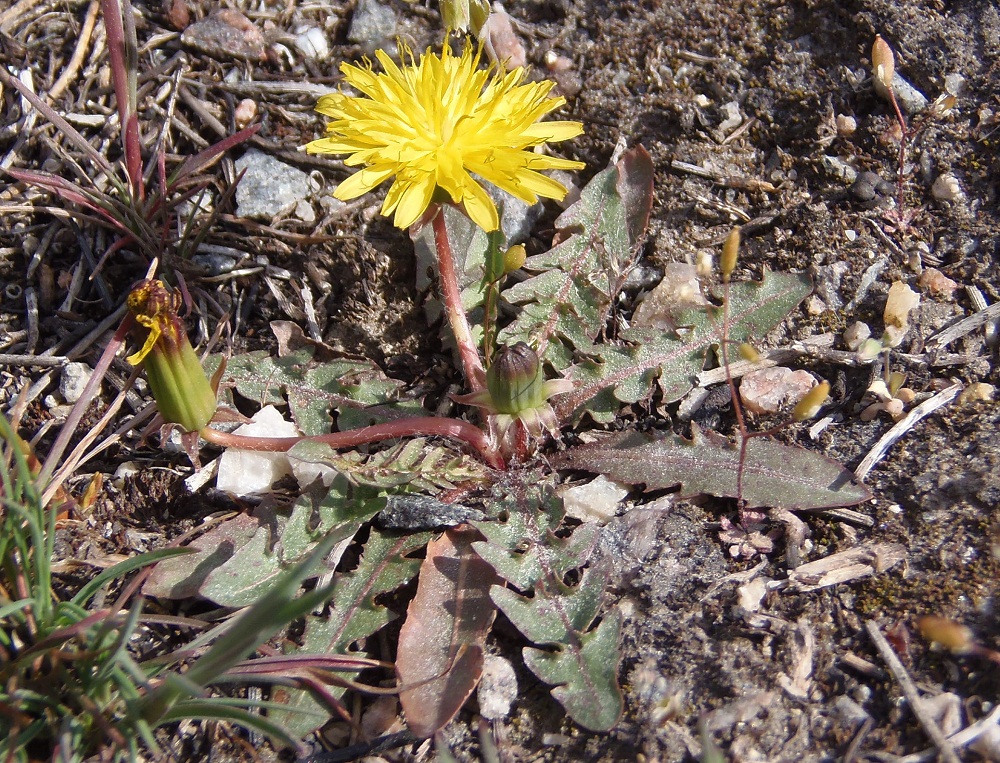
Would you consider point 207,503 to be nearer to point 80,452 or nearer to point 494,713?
point 80,452

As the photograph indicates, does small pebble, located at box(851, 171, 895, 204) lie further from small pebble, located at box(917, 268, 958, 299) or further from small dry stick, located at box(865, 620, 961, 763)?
small dry stick, located at box(865, 620, 961, 763)

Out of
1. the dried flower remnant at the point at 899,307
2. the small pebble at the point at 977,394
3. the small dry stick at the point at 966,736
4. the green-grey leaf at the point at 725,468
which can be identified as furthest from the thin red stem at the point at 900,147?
the small dry stick at the point at 966,736

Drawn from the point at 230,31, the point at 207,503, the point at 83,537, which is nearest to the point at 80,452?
the point at 83,537

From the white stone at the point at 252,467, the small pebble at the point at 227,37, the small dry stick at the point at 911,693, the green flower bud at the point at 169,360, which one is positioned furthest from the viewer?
the small pebble at the point at 227,37

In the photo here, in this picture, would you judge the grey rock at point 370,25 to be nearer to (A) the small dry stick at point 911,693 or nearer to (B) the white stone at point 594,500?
(B) the white stone at point 594,500

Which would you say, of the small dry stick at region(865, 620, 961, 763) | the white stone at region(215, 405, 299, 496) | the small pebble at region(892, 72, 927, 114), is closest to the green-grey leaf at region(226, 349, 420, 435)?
the white stone at region(215, 405, 299, 496)
